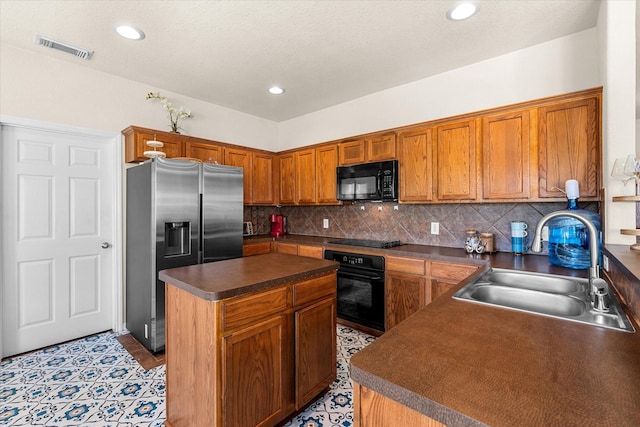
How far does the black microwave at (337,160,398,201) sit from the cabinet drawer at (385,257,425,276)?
2.18 ft

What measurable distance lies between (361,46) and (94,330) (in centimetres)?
389

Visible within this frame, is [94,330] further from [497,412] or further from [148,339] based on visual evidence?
[497,412]

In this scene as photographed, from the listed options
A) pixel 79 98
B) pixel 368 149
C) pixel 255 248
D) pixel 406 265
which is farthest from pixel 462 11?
pixel 79 98

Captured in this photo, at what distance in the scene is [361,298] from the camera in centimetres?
318

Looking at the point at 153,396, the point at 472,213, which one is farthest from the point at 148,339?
the point at 472,213

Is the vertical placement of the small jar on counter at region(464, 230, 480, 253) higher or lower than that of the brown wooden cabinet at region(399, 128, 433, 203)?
lower

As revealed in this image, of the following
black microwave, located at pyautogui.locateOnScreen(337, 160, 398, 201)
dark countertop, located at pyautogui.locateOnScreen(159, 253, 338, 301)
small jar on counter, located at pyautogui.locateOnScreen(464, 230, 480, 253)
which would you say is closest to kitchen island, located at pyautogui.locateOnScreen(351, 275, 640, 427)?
dark countertop, located at pyautogui.locateOnScreen(159, 253, 338, 301)

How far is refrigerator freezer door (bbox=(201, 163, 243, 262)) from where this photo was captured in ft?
10.3

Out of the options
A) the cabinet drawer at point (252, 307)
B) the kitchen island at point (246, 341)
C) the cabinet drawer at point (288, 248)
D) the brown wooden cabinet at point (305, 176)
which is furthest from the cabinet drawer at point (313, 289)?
the brown wooden cabinet at point (305, 176)

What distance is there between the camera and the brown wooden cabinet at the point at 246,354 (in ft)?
4.92

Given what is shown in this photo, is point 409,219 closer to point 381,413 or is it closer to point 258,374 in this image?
point 258,374

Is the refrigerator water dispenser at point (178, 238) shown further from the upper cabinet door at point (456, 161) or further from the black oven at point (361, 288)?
the upper cabinet door at point (456, 161)

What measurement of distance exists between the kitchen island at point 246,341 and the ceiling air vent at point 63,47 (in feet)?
7.63

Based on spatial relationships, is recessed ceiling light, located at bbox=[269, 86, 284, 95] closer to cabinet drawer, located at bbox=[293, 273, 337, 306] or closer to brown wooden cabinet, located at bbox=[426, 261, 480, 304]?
cabinet drawer, located at bbox=[293, 273, 337, 306]
